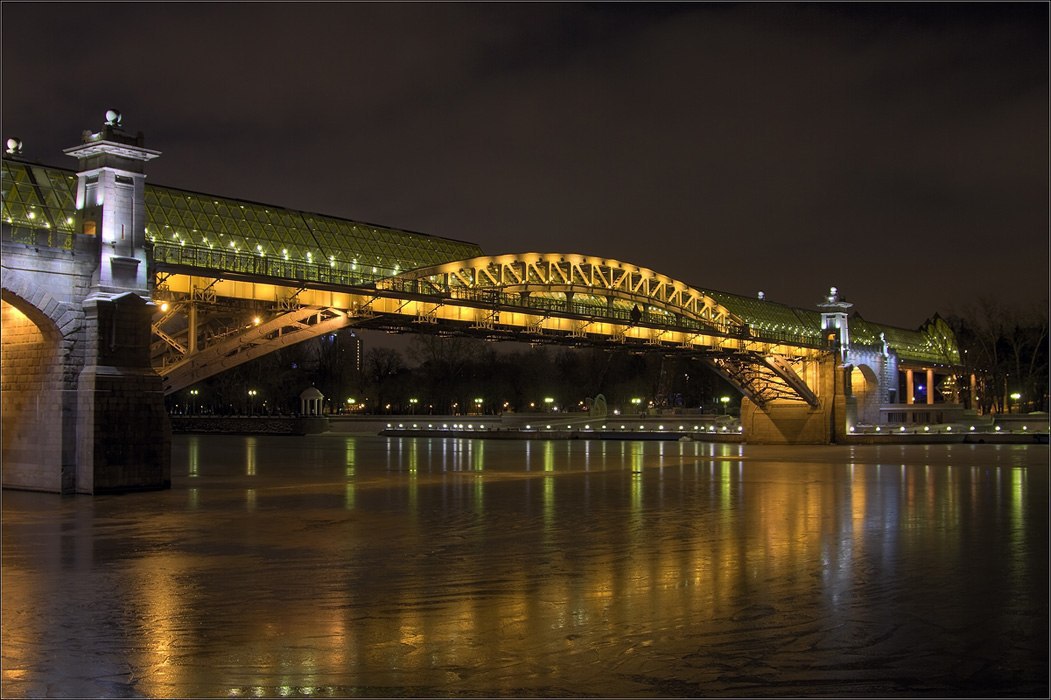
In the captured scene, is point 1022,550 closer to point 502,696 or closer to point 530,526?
point 530,526

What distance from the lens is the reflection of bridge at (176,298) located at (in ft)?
81.1

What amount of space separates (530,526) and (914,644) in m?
10.2

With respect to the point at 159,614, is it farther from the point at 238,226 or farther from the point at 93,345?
the point at 238,226

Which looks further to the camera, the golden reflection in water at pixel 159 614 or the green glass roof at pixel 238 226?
the green glass roof at pixel 238 226

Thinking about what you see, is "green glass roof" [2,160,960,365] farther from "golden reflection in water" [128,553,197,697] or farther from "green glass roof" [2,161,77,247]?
"golden reflection in water" [128,553,197,697]

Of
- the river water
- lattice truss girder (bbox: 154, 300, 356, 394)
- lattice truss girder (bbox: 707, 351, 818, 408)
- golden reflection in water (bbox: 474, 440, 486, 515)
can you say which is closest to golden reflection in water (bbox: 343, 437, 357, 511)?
the river water

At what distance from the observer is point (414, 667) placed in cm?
865

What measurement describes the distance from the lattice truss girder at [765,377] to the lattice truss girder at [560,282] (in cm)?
279

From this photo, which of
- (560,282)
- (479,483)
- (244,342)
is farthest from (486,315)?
(479,483)

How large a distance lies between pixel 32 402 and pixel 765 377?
49.0 m

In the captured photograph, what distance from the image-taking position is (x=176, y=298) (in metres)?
30.6

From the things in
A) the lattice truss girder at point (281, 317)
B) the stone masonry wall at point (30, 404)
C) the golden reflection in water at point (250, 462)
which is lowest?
the golden reflection in water at point (250, 462)

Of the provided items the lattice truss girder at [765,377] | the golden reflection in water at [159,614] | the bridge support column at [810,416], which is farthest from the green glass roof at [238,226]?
the bridge support column at [810,416]

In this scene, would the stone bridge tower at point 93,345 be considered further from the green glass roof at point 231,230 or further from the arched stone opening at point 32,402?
the green glass roof at point 231,230
